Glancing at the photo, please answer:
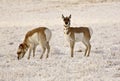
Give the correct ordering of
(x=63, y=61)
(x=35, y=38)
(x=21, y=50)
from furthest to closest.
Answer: (x=35, y=38)
(x=21, y=50)
(x=63, y=61)

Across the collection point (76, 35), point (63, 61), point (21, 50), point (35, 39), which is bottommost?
point (63, 61)

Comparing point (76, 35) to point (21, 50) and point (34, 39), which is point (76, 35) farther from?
point (21, 50)

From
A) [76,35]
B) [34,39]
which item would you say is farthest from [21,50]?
[76,35]

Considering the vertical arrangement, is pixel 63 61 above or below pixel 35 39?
below

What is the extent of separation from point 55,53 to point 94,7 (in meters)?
21.0

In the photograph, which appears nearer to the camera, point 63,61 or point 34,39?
point 63,61

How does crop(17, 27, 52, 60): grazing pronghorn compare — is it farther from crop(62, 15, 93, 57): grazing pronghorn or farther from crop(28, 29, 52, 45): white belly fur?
crop(62, 15, 93, 57): grazing pronghorn

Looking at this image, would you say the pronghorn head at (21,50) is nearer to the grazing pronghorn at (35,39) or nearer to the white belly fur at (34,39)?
the grazing pronghorn at (35,39)

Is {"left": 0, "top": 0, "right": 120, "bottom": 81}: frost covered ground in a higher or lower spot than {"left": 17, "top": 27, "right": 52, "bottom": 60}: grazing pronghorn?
lower

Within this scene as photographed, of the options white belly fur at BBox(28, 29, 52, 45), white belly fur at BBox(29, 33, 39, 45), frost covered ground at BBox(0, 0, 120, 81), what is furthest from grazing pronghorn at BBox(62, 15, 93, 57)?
white belly fur at BBox(29, 33, 39, 45)

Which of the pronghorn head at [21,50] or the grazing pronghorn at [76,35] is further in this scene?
the grazing pronghorn at [76,35]

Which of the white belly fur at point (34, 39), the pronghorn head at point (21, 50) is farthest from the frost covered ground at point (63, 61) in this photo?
the white belly fur at point (34, 39)

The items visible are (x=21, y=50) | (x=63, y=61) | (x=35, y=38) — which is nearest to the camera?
(x=63, y=61)

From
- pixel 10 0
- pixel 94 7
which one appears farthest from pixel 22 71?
pixel 10 0
